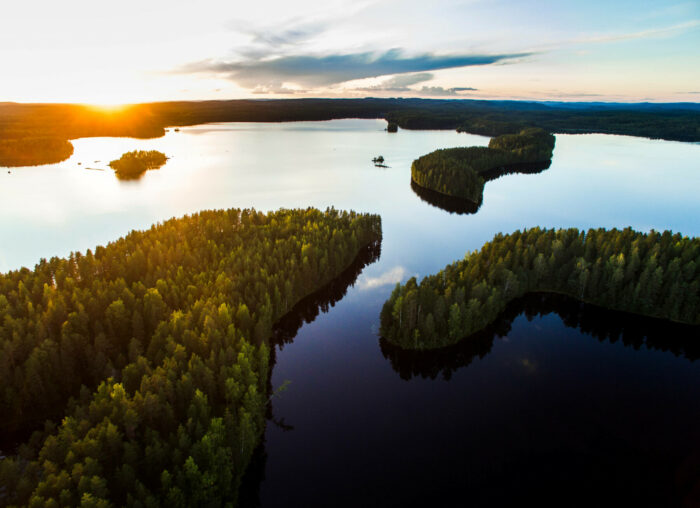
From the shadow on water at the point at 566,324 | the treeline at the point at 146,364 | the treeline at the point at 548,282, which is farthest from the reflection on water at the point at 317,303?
the treeline at the point at 548,282

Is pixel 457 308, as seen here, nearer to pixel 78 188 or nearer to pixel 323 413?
pixel 323 413

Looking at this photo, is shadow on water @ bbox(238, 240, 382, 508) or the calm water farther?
shadow on water @ bbox(238, 240, 382, 508)

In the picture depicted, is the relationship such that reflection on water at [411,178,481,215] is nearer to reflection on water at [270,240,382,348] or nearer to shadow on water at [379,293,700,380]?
reflection on water at [270,240,382,348]

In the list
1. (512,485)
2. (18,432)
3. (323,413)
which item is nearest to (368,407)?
(323,413)

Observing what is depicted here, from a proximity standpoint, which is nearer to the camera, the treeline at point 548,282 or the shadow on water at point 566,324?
the shadow on water at point 566,324

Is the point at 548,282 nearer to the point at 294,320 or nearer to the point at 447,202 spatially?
the point at 294,320

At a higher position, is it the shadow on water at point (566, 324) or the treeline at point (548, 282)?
the treeline at point (548, 282)

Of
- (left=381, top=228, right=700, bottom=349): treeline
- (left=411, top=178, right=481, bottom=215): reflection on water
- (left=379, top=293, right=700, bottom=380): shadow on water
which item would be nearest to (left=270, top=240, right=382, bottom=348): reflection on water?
(left=379, top=293, right=700, bottom=380): shadow on water

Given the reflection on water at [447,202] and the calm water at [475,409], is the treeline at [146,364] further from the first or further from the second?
the reflection on water at [447,202]
